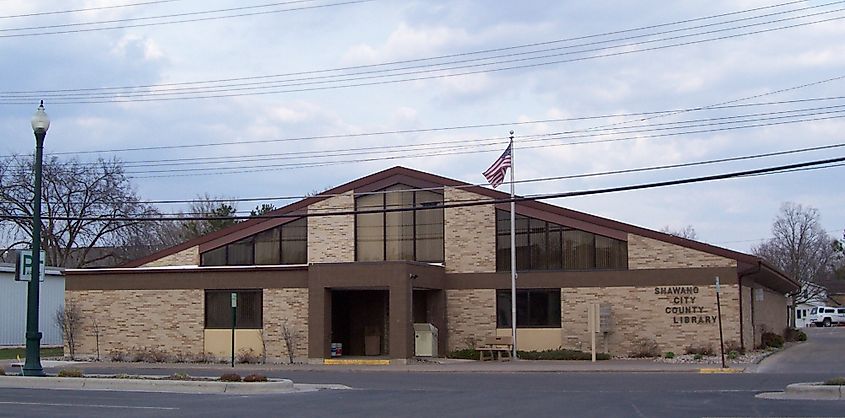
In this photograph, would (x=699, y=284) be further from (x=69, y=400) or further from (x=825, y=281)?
(x=825, y=281)

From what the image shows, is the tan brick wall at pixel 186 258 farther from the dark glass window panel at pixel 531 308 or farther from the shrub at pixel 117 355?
the dark glass window panel at pixel 531 308

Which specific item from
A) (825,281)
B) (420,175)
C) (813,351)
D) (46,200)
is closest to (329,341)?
(420,175)

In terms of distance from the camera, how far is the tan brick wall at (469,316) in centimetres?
4038

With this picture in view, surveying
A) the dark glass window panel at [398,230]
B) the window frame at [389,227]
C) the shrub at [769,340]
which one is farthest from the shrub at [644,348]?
the shrub at [769,340]

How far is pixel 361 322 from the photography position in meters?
41.9

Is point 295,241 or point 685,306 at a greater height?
point 295,241

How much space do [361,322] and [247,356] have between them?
5.12 m

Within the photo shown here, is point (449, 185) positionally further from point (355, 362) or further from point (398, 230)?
point (355, 362)

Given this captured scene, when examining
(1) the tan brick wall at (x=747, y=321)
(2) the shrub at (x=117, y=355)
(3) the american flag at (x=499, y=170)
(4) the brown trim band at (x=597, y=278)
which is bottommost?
(2) the shrub at (x=117, y=355)

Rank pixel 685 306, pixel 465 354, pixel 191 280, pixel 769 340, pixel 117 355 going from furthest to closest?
pixel 769 340
pixel 117 355
pixel 191 280
pixel 465 354
pixel 685 306

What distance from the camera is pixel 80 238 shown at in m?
64.3

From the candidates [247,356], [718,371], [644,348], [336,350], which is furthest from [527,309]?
[247,356]

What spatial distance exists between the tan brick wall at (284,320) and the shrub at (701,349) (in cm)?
1451

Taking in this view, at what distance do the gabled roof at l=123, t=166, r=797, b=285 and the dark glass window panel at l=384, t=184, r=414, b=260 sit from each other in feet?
Result: 1.98
